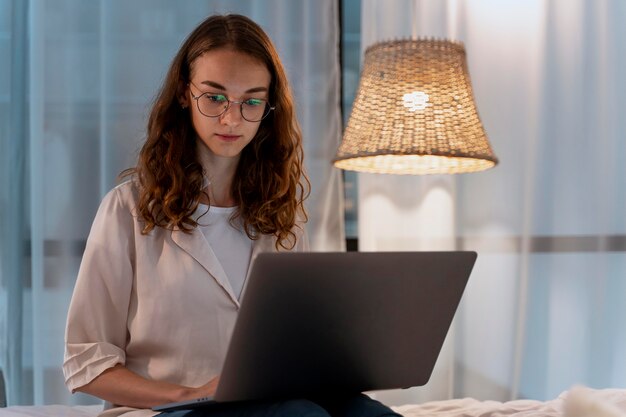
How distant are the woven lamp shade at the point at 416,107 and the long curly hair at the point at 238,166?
41 centimetres

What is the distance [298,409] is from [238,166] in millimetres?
755

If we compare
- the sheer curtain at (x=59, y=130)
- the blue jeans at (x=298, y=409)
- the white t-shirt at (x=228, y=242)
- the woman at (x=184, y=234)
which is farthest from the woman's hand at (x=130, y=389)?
the sheer curtain at (x=59, y=130)

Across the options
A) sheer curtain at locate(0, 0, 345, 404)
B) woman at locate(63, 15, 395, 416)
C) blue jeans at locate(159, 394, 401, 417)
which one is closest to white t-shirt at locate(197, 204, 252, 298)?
woman at locate(63, 15, 395, 416)

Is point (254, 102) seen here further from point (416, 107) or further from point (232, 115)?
point (416, 107)

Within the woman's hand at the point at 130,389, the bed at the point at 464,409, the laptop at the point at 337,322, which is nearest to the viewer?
the laptop at the point at 337,322

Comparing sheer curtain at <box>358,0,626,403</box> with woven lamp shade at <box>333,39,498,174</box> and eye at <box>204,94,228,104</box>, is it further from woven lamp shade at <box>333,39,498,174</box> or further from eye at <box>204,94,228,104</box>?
eye at <box>204,94,228,104</box>

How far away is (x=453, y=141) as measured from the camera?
2303mm

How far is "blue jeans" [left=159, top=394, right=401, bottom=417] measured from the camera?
131 cm

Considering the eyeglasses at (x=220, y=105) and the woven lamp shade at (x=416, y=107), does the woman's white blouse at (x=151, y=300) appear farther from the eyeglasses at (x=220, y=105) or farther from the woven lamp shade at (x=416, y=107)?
the woven lamp shade at (x=416, y=107)

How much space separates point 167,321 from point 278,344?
462mm

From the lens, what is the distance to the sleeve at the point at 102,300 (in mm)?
1643

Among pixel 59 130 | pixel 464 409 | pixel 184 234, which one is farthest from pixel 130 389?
pixel 59 130

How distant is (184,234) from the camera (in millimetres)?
1760

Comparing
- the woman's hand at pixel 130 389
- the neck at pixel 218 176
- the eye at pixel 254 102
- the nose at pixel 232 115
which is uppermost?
the eye at pixel 254 102
